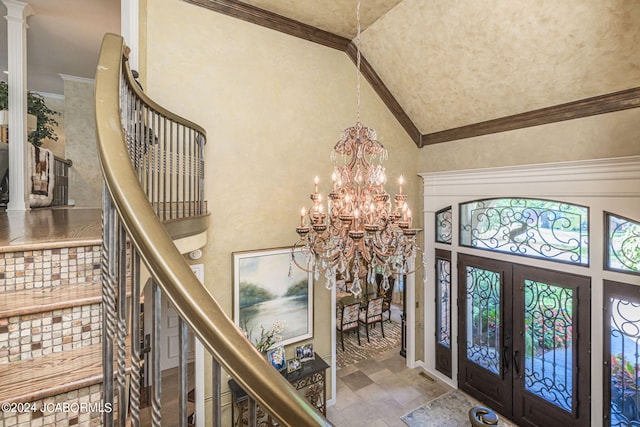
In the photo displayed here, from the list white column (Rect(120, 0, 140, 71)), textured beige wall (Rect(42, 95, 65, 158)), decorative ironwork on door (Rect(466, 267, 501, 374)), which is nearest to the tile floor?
decorative ironwork on door (Rect(466, 267, 501, 374))

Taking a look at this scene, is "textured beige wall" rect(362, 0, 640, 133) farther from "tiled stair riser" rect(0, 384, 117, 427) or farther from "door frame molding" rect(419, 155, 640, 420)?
"tiled stair riser" rect(0, 384, 117, 427)

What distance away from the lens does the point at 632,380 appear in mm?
2957

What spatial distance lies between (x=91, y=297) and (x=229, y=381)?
2.84 metres

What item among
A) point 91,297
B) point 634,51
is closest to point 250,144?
point 91,297

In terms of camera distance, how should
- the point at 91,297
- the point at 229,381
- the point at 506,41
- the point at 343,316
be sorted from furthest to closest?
the point at 343,316 → the point at 229,381 → the point at 506,41 → the point at 91,297

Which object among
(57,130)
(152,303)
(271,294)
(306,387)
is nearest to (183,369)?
(152,303)

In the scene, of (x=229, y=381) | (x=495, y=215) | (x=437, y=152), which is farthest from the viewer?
(x=437, y=152)

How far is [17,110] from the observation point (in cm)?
332

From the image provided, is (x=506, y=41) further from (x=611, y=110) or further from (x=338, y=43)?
(x=338, y=43)

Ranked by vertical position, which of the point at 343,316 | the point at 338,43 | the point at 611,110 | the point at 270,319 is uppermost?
the point at 338,43

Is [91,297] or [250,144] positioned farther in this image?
[250,144]

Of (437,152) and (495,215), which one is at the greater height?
(437,152)

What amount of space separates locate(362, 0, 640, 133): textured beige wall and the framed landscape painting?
315 cm

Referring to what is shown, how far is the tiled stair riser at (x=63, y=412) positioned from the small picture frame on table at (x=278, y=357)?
2.75m
